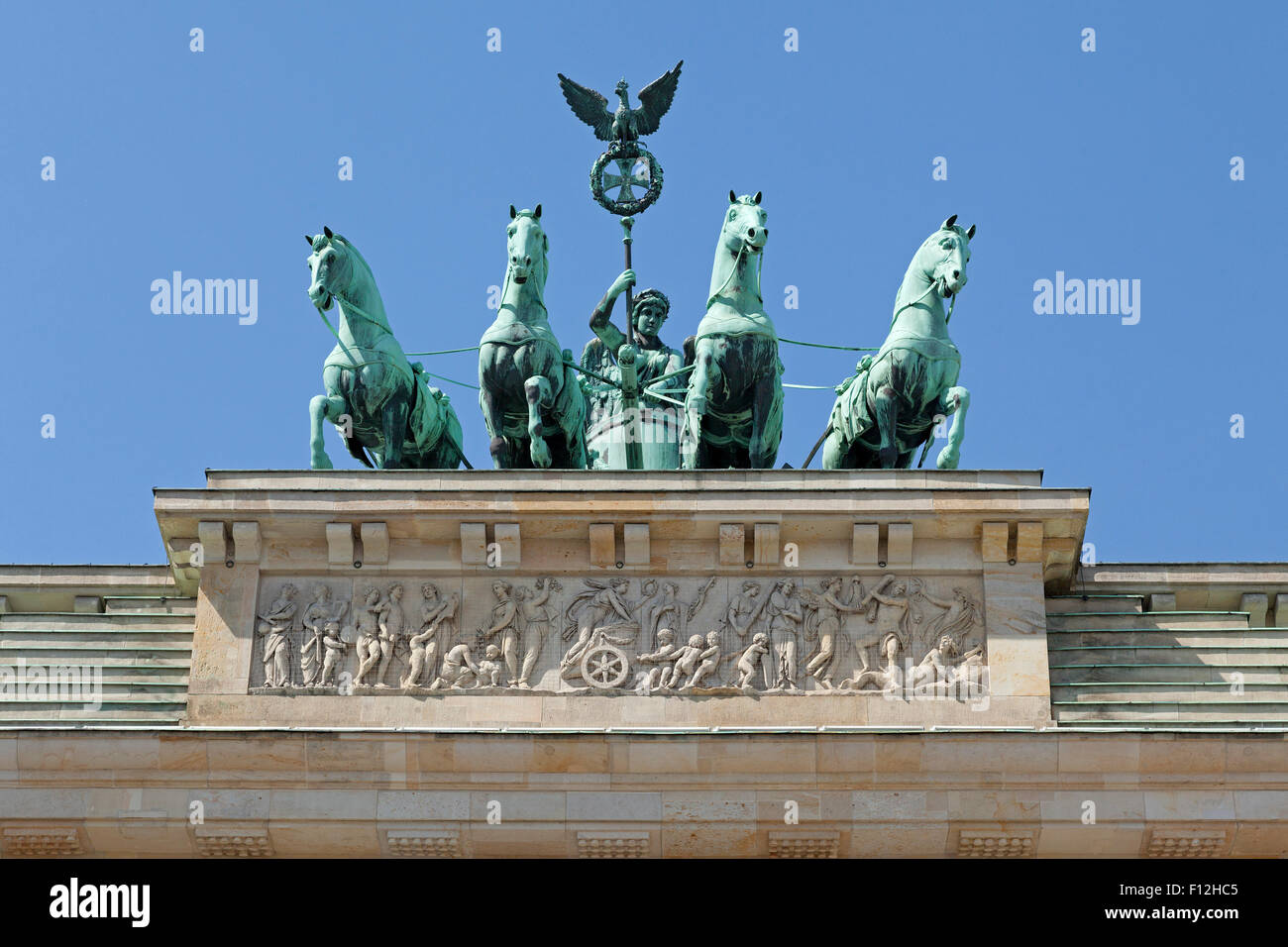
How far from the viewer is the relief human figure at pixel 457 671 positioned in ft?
83.6

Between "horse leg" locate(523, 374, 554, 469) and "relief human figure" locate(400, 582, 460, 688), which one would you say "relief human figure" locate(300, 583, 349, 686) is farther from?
"horse leg" locate(523, 374, 554, 469)

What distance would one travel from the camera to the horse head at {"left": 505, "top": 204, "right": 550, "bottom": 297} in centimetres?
2797

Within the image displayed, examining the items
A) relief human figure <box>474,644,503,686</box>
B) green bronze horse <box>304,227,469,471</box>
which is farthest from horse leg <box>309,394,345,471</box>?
relief human figure <box>474,644,503,686</box>

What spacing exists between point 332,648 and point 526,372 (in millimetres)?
3653

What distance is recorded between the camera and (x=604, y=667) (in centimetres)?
2547

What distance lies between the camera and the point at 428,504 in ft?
84.8

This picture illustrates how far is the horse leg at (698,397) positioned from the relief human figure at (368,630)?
3391mm

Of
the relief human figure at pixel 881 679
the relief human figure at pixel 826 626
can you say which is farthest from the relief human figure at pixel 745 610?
the relief human figure at pixel 881 679

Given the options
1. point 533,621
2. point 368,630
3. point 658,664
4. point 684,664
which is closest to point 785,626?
point 684,664

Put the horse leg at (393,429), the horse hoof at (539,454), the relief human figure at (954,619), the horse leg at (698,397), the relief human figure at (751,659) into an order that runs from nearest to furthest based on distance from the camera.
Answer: the relief human figure at (751,659) → the relief human figure at (954,619) → the horse hoof at (539,454) → the horse leg at (698,397) → the horse leg at (393,429)

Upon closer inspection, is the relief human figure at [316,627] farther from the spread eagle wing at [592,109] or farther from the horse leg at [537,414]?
the spread eagle wing at [592,109]

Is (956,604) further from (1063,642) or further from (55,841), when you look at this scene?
(55,841)

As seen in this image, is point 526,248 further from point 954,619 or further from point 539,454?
point 954,619

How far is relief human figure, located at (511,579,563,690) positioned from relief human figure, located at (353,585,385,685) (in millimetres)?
1200
